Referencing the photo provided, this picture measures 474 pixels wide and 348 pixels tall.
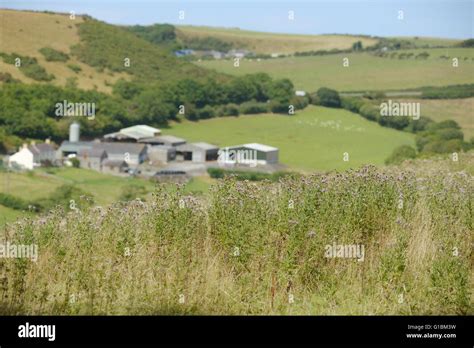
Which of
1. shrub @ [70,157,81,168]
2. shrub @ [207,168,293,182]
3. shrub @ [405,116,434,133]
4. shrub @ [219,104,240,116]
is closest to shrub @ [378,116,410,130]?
shrub @ [405,116,434,133]

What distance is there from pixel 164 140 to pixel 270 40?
34.1 ft

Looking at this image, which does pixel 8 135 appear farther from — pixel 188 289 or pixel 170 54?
pixel 188 289

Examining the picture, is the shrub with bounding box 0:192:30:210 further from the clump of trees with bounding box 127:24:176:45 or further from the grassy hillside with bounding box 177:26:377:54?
the clump of trees with bounding box 127:24:176:45

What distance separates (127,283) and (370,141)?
10849 millimetres

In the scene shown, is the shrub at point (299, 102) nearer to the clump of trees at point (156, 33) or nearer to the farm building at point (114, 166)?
the farm building at point (114, 166)

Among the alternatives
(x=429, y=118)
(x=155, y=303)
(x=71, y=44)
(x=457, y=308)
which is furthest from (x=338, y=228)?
(x=71, y=44)

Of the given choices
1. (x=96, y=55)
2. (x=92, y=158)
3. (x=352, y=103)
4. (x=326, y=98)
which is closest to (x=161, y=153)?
(x=92, y=158)

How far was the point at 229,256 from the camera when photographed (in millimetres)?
6996

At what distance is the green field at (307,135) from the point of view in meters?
15.8

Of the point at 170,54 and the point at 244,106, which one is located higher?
the point at 170,54

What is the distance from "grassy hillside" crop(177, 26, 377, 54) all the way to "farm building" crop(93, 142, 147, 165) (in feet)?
25.7

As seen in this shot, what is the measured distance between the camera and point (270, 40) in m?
25.0

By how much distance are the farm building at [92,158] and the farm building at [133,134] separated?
68cm

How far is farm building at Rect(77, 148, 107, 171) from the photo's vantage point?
15.4 metres
